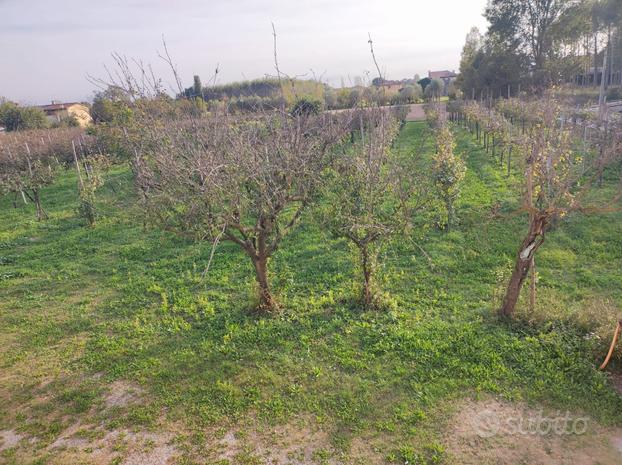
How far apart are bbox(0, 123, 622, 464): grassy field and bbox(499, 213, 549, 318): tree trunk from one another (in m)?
0.24

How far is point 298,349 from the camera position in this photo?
16.8 ft

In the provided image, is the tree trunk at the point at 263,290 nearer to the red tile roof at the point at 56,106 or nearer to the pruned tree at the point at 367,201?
the pruned tree at the point at 367,201

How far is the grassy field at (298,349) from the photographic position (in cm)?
395

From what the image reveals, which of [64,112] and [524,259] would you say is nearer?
[524,259]

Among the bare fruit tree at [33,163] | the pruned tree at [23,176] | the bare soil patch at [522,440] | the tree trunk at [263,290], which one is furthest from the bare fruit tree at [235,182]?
the bare fruit tree at [33,163]

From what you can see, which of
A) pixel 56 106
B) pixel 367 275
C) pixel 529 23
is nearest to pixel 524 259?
pixel 367 275

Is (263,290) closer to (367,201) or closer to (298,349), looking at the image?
(298,349)

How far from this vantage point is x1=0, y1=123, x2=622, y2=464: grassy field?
13.0 feet

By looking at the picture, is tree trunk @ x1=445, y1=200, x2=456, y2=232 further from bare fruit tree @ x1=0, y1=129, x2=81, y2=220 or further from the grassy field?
bare fruit tree @ x1=0, y1=129, x2=81, y2=220

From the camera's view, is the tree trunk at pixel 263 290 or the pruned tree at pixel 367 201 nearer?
the pruned tree at pixel 367 201

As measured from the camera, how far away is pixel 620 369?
4359 mm

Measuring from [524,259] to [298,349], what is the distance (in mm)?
2915

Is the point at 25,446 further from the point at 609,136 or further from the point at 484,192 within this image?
the point at 609,136

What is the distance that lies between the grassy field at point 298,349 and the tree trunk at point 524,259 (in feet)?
0.78
